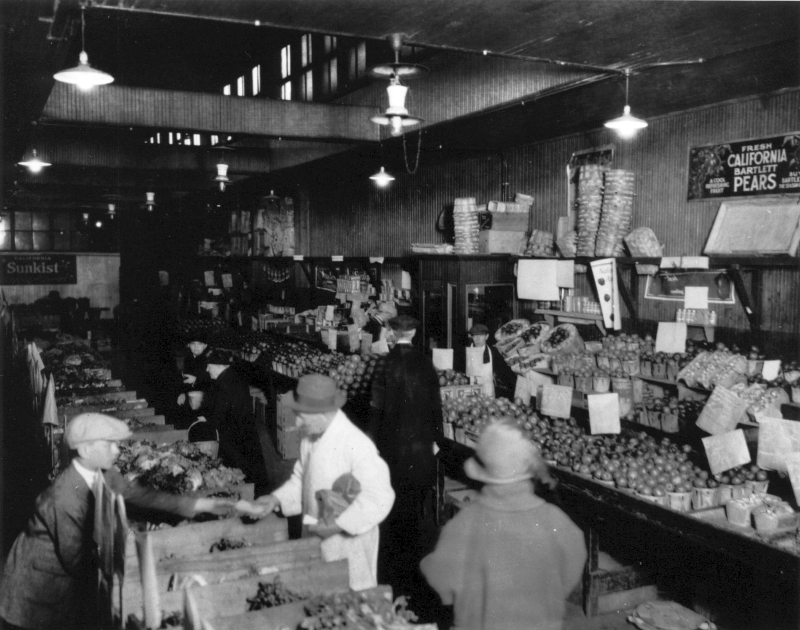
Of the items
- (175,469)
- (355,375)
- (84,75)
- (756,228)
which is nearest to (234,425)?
(175,469)

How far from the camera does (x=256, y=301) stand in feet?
53.4

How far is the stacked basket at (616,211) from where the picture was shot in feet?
23.2

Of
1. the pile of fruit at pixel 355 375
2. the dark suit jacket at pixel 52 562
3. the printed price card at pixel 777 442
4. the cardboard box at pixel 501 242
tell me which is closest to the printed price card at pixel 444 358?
the cardboard box at pixel 501 242

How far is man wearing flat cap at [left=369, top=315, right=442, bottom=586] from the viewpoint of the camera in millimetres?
6664

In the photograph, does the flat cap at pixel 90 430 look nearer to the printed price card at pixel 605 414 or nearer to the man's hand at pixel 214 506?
the man's hand at pixel 214 506

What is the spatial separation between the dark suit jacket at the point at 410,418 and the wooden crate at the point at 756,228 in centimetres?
283

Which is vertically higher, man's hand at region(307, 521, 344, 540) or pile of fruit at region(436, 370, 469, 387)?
pile of fruit at region(436, 370, 469, 387)

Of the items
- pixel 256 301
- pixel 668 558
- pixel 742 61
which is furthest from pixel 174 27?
pixel 668 558

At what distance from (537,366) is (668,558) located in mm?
2343

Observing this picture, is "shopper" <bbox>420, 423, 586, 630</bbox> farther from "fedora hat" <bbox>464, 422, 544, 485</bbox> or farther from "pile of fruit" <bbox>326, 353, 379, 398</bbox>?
"pile of fruit" <bbox>326, 353, 379, 398</bbox>

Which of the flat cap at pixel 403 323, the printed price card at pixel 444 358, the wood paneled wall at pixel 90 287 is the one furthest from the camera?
the wood paneled wall at pixel 90 287

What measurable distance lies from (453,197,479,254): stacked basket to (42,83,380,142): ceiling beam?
1.96 m

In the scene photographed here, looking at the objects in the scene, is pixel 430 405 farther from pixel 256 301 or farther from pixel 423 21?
pixel 256 301

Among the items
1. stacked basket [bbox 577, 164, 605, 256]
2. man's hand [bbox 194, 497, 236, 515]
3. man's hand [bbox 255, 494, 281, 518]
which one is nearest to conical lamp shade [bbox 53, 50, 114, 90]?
man's hand [bbox 194, 497, 236, 515]
